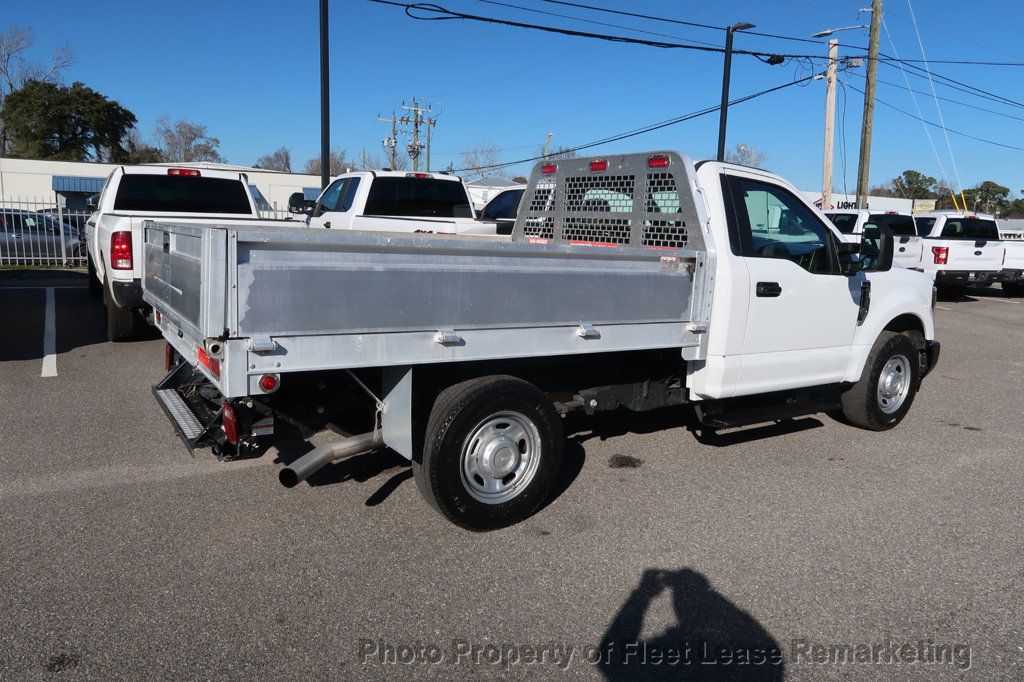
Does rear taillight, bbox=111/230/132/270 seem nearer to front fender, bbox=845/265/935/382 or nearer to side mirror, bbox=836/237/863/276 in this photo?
side mirror, bbox=836/237/863/276

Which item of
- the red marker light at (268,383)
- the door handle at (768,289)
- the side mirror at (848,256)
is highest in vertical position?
the side mirror at (848,256)

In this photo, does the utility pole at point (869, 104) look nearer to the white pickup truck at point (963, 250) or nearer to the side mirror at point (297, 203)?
the white pickup truck at point (963, 250)

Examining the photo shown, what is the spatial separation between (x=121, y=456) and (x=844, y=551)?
4.72 meters

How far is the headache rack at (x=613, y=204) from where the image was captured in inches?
204

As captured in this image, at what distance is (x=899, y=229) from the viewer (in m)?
18.7

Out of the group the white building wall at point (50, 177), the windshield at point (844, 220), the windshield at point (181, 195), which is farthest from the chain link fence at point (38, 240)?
the white building wall at point (50, 177)

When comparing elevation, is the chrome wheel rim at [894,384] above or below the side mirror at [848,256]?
below

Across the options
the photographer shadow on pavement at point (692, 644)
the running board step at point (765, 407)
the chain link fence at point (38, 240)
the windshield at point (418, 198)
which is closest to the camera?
the photographer shadow on pavement at point (692, 644)

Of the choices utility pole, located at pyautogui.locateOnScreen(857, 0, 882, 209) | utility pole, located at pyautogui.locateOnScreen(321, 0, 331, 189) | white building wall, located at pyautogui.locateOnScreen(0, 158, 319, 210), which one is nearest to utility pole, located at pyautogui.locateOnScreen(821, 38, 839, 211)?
utility pole, located at pyautogui.locateOnScreen(857, 0, 882, 209)

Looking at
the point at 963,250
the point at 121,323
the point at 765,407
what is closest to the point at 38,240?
the point at 121,323

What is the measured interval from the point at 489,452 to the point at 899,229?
17376 millimetres

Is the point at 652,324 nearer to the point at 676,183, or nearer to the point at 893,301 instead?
the point at 676,183

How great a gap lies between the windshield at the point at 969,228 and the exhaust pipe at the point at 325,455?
17.7 metres

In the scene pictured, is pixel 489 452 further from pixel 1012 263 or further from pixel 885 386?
pixel 1012 263
